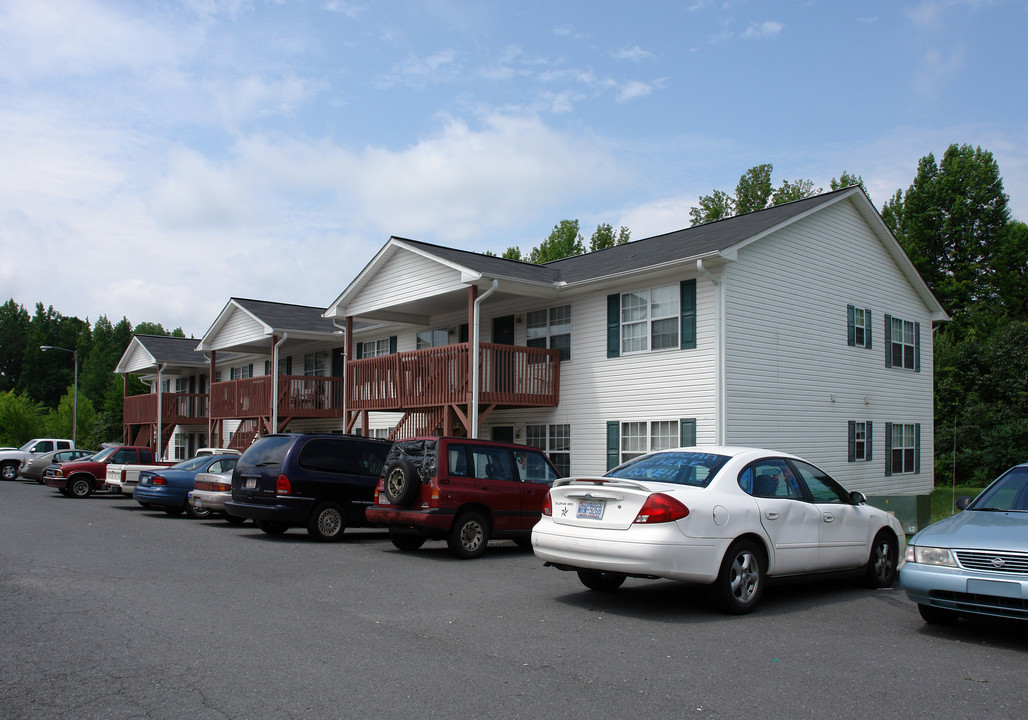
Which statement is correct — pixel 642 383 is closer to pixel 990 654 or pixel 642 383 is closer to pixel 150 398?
pixel 990 654

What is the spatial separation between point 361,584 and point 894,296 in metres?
17.5

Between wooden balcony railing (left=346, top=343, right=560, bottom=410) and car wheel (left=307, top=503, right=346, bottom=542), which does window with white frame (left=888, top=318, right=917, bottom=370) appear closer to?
wooden balcony railing (left=346, top=343, right=560, bottom=410)

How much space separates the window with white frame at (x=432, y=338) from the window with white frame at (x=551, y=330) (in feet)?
11.9

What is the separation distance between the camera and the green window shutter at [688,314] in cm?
1703

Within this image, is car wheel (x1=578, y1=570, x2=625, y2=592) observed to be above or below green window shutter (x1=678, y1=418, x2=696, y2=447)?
below

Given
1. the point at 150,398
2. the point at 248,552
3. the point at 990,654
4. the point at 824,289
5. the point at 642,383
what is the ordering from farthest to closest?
the point at 150,398, the point at 824,289, the point at 642,383, the point at 248,552, the point at 990,654

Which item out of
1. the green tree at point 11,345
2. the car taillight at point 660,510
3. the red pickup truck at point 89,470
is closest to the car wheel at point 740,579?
the car taillight at point 660,510

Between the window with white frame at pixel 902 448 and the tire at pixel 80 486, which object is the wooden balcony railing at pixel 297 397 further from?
the window with white frame at pixel 902 448

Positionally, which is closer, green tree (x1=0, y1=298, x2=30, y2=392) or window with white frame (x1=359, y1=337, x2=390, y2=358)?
window with white frame (x1=359, y1=337, x2=390, y2=358)

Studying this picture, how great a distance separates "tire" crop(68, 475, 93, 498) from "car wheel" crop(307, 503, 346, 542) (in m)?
14.0

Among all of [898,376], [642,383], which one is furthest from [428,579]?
[898,376]

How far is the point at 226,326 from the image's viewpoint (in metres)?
32.0

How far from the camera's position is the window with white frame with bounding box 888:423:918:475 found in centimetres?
2134

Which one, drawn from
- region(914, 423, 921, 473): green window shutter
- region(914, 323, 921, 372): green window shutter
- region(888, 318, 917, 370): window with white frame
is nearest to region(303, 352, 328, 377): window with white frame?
region(888, 318, 917, 370): window with white frame
